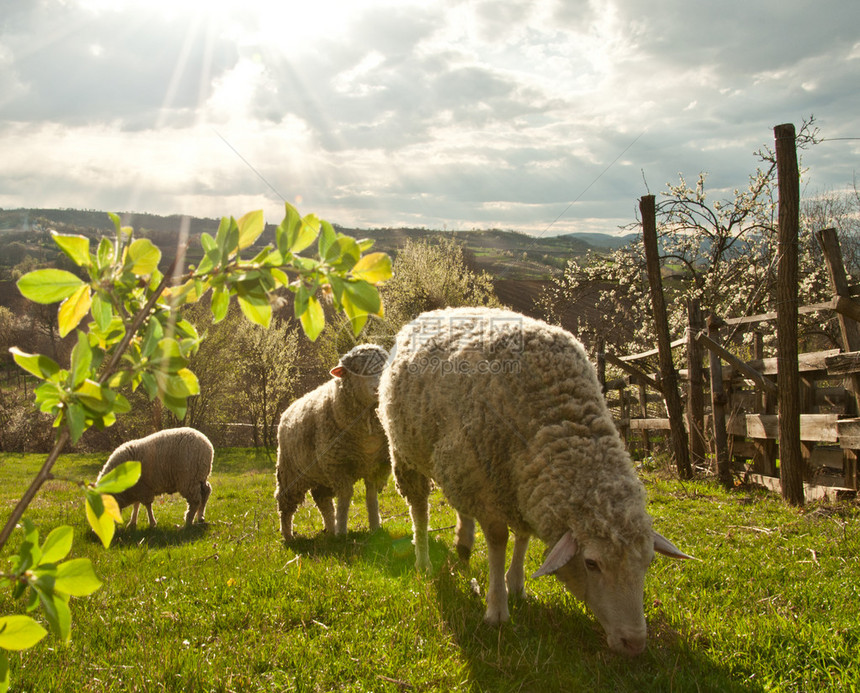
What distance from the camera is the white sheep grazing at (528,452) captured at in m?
2.97

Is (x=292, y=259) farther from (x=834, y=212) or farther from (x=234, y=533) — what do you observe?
(x=834, y=212)

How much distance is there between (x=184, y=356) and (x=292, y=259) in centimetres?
30

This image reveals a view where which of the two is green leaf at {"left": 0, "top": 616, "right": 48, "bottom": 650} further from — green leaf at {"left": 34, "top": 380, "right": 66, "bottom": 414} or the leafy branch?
green leaf at {"left": 34, "top": 380, "right": 66, "bottom": 414}

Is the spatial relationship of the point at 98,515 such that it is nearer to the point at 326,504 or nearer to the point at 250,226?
the point at 250,226

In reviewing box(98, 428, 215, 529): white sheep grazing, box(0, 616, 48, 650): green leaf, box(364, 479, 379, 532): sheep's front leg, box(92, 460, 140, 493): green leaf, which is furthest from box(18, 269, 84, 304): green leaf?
box(98, 428, 215, 529): white sheep grazing

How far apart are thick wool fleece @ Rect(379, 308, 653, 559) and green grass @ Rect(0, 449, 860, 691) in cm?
74

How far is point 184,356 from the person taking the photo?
1.12 meters

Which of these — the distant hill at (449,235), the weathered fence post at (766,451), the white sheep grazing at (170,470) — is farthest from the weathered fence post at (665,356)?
the distant hill at (449,235)

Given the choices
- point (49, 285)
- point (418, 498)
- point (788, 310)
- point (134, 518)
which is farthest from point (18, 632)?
point (134, 518)

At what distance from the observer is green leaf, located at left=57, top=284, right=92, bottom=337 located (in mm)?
1066

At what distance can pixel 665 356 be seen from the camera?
9141 millimetres

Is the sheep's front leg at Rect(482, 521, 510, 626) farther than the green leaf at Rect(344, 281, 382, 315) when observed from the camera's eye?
Yes

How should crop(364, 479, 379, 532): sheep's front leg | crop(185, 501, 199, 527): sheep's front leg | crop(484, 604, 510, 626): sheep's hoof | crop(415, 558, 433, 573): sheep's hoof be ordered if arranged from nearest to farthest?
crop(484, 604, 510, 626): sheep's hoof
crop(415, 558, 433, 573): sheep's hoof
crop(364, 479, 379, 532): sheep's front leg
crop(185, 501, 199, 527): sheep's front leg

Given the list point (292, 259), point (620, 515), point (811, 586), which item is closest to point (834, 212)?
point (811, 586)
